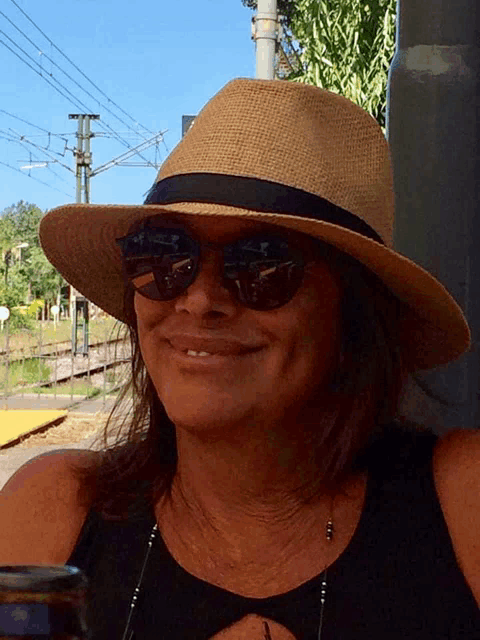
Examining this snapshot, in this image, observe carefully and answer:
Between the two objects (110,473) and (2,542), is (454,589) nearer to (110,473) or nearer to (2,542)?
(110,473)

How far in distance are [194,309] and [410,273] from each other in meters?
0.30

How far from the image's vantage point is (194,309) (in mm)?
1376

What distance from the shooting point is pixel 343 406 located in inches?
61.0

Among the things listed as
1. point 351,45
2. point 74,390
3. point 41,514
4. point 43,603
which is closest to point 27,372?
point 74,390

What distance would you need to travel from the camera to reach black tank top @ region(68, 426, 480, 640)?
4.54ft

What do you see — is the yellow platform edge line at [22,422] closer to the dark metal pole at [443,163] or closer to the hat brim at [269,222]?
the dark metal pole at [443,163]

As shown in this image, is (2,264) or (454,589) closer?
(454,589)

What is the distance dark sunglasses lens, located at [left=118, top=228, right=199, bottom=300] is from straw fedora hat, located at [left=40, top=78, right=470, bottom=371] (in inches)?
1.5

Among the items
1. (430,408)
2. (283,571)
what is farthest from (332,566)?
(430,408)

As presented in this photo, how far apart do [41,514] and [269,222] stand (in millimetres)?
563

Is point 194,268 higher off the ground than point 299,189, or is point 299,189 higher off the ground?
point 299,189

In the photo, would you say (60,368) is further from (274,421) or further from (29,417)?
(274,421)

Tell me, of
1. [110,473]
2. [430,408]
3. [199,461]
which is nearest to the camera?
[199,461]

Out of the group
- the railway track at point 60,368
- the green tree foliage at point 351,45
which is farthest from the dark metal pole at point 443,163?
the railway track at point 60,368
